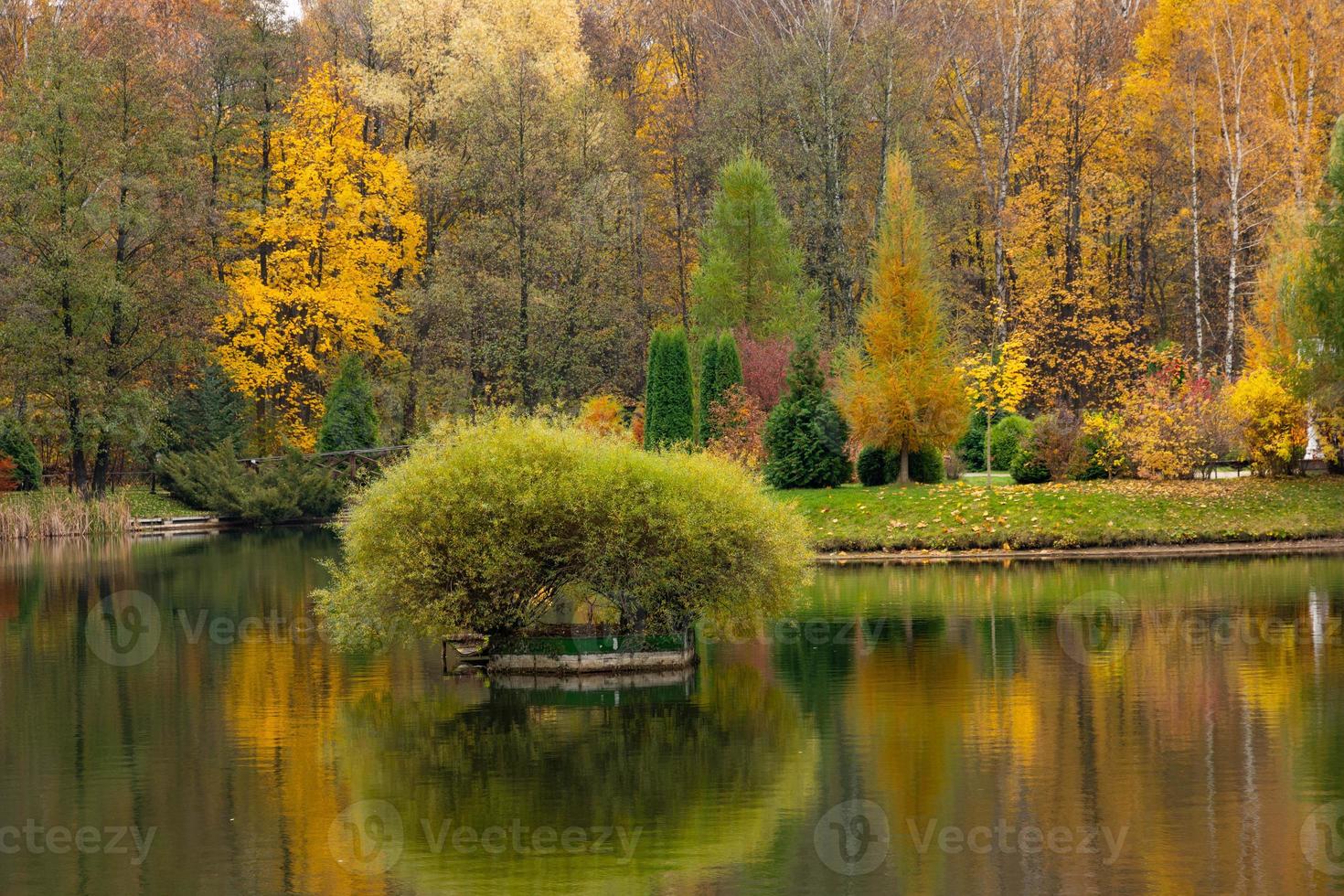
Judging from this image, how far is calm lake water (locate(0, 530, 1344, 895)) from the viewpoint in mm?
10414

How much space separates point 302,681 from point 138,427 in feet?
97.6

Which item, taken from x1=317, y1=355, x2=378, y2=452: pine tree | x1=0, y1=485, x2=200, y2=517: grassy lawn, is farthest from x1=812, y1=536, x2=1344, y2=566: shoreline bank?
x1=0, y1=485, x2=200, y2=517: grassy lawn

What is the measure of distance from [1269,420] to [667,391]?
1500 cm

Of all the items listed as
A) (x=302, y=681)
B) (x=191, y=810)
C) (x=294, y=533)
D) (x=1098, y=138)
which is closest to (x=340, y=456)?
(x=294, y=533)

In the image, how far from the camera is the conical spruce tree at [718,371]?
135 feet

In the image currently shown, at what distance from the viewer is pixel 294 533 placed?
4528cm

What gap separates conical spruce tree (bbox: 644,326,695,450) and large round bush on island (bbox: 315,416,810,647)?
23212mm

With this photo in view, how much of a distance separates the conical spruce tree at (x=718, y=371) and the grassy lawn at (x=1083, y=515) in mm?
7304

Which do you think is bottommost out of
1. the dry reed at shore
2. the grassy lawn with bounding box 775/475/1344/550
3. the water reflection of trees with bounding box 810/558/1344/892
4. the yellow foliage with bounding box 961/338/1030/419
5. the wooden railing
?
the water reflection of trees with bounding box 810/558/1344/892

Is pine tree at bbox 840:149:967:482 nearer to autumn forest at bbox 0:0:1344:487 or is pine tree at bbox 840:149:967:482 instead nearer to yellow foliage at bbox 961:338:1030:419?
yellow foliage at bbox 961:338:1030:419

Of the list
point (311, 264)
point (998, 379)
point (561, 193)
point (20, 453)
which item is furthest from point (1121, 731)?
point (311, 264)

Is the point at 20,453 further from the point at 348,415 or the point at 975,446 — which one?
the point at 975,446

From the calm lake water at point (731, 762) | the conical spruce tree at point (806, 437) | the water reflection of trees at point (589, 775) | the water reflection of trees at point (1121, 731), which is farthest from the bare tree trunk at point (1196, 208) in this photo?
the water reflection of trees at point (589, 775)

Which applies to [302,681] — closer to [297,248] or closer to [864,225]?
[297,248]
